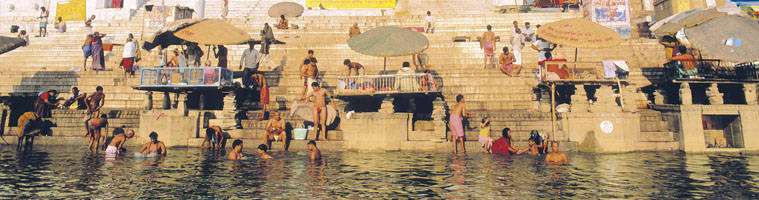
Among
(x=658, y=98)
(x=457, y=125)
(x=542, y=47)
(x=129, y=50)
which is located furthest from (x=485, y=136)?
(x=129, y=50)

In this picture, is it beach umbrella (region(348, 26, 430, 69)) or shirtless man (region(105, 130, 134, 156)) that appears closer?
shirtless man (region(105, 130, 134, 156))

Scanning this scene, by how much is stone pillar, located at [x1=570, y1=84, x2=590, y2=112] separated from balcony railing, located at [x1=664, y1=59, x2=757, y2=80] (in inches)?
127

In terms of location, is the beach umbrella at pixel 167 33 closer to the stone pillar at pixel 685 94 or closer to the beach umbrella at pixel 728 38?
the beach umbrella at pixel 728 38

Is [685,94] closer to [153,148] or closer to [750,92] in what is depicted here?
[750,92]

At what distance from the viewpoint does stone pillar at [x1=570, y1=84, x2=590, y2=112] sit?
447 inches

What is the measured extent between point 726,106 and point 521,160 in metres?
7.15

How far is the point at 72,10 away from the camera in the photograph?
28422 millimetres

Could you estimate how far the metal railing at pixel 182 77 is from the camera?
12039 mm

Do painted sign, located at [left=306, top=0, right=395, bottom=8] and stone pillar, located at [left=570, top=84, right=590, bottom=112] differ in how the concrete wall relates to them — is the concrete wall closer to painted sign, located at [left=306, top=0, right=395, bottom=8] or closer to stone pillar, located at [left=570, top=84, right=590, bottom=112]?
stone pillar, located at [left=570, top=84, right=590, bottom=112]

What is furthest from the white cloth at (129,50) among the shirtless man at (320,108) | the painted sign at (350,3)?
the painted sign at (350,3)

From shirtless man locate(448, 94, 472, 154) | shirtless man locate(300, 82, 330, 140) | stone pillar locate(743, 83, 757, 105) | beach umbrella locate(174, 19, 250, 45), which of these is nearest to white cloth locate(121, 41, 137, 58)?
beach umbrella locate(174, 19, 250, 45)

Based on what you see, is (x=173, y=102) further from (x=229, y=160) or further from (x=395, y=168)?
(x=395, y=168)

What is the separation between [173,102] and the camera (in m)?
14.7

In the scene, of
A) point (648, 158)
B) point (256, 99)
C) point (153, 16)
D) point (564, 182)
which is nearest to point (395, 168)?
point (564, 182)
